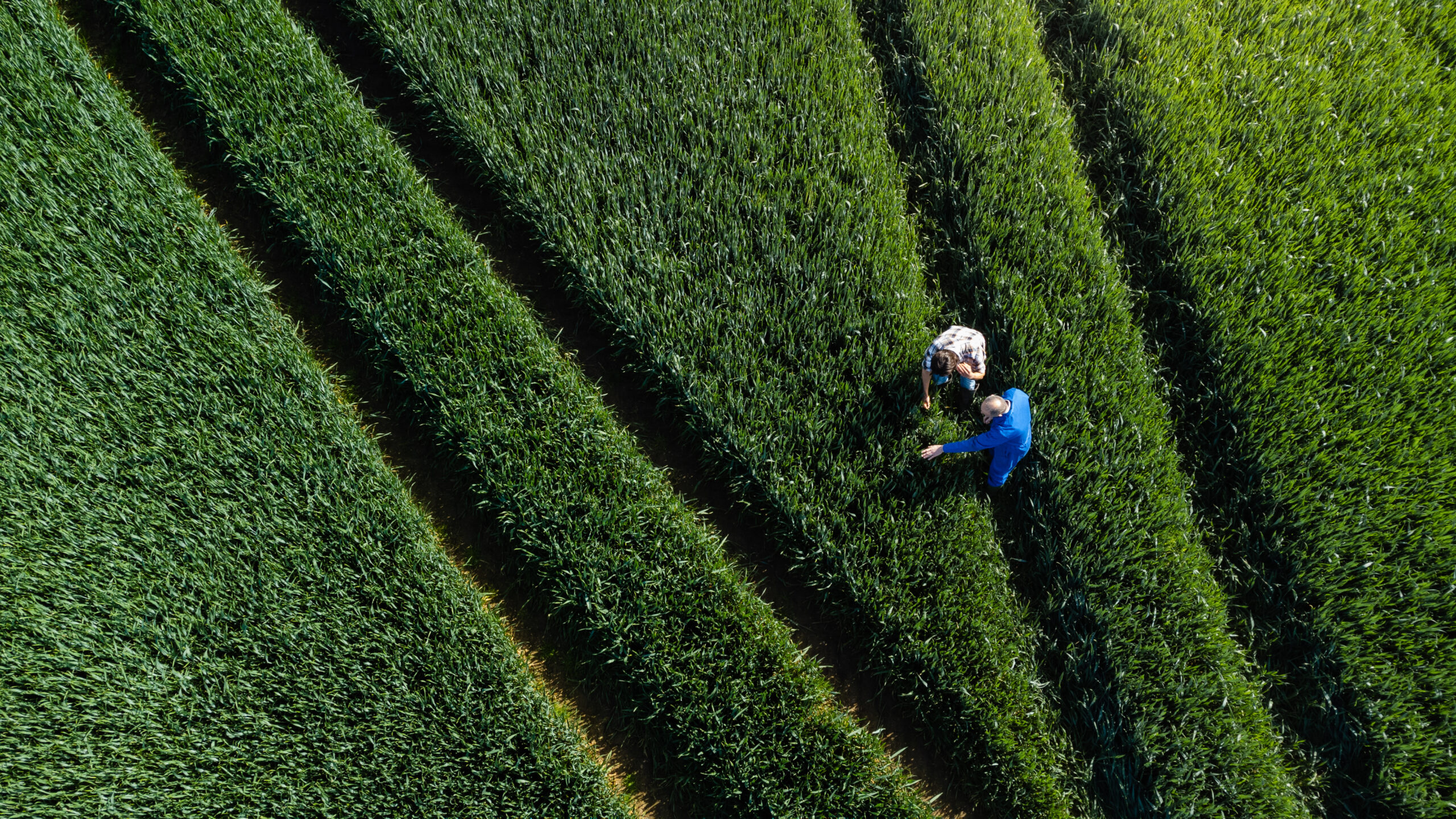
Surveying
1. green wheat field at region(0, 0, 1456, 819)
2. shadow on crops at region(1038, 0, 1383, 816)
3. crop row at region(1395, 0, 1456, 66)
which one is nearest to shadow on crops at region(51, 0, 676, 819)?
green wheat field at region(0, 0, 1456, 819)

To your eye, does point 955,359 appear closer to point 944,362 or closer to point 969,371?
point 944,362

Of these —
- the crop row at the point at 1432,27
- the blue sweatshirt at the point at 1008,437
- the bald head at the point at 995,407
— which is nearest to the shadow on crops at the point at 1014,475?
the blue sweatshirt at the point at 1008,437

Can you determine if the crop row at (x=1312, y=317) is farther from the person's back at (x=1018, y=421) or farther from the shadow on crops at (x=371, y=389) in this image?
the shadow on crops at (x=371, y=389)

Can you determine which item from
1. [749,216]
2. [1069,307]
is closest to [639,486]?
[749,216]

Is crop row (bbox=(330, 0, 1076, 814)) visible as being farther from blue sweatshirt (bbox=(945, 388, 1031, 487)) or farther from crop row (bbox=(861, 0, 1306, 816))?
blue sweatshirt (bbox=(945, 388, 1031, 487))

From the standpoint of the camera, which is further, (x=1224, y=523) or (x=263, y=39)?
(x=263, y=39)

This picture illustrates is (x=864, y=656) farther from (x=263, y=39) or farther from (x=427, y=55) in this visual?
(x=263, y=39)

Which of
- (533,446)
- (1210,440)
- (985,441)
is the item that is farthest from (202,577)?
(1210,440)
